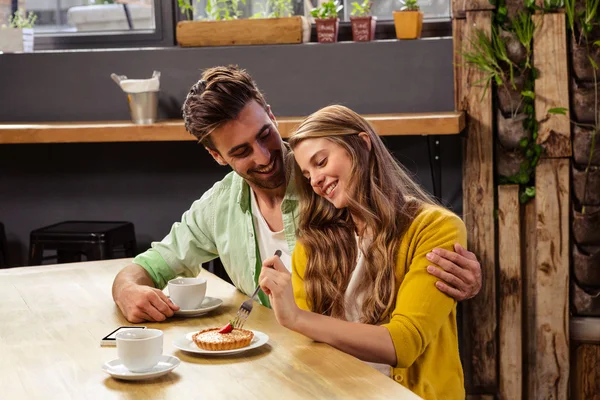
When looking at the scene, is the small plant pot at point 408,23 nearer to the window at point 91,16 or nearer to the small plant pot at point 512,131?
the small plant pot at point 512,131

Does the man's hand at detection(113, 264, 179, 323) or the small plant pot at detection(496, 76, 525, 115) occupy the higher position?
the small plant pot at detection(496, 76, 525, 115)

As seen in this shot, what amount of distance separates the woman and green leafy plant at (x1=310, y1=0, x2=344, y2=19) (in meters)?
2.06

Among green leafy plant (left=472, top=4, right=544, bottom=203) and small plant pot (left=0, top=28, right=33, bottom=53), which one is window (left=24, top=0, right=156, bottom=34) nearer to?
small plant pot (left=0, top=28, right=33, bottom=53)

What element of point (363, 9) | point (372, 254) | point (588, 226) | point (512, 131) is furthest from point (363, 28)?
point (372, 254)

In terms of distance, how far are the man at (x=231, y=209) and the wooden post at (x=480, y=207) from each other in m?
1.45

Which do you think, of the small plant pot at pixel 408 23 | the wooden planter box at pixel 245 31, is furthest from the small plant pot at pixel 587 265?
the wooden planter box at pixel 245 31

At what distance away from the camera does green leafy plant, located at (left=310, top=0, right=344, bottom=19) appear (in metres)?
4.09

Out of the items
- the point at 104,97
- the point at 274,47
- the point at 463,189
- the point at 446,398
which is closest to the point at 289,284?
the point at 446,398

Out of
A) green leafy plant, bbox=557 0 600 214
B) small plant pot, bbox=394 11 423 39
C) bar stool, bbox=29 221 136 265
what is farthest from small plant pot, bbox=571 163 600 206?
bar stool, bbox=29 221 136 265

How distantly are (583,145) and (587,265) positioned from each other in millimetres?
508

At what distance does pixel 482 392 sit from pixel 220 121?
6.93 ft

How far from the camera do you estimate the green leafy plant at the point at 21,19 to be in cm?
453

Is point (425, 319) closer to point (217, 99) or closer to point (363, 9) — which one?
point (217, 99)

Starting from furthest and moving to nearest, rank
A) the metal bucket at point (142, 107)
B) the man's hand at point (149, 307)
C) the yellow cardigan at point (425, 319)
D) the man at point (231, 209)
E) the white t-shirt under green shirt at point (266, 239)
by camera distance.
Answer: the metal bucket at point (142, 107), the white t-shirt under green shirt at point (266, 239), the man at point (231, 209), the man's hand at point (149, 307), the yellow cardigan at point (425, 319)
